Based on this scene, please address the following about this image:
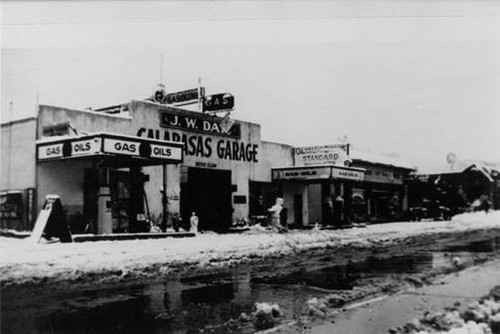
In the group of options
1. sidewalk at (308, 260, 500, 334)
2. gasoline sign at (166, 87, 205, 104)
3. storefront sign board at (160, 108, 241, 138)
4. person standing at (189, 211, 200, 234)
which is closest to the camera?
sidewalk at (308, 260, 500, 334)

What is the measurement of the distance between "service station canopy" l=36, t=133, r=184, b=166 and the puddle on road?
675 cm

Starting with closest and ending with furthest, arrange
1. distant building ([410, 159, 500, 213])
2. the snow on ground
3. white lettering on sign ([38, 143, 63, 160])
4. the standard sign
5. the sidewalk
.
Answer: the sidewalk
the snow on ground
white lettering on sign ([38, 143, 63, 160])
the standard sign
distant building ([410, 159, 500, 213])

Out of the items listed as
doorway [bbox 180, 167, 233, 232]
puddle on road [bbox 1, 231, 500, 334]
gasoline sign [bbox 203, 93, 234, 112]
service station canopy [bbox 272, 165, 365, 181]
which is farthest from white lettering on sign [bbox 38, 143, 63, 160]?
service station canopy [bbox 272, 165, 365, 181]

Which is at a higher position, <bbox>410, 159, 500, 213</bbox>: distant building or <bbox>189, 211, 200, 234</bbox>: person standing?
<bbox>410, 159, 500, 213</bbox>: distant building

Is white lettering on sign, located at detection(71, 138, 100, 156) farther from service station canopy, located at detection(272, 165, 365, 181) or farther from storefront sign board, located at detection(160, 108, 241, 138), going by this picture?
service station canopy, located at detection(272, 165, 365, 181)

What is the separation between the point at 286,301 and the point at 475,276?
4565 mm

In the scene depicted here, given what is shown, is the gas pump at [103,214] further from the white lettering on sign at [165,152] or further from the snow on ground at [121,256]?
the snow on ground at [121,256]

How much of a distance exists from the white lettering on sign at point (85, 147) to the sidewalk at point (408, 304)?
10.4 m

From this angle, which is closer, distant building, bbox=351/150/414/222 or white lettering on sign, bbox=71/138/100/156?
white lettering on sign, bbox=71/138/100/156

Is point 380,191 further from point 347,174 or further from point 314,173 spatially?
point 314,173

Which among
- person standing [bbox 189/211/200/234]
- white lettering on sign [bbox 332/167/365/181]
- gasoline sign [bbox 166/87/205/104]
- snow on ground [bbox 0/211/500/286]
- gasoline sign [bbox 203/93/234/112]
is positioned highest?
gasoline sign [bbox 166/87/205/104]

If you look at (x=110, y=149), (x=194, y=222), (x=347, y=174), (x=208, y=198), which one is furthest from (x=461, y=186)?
(x=110, y=149)

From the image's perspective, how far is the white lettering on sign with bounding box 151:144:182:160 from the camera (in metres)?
18.0

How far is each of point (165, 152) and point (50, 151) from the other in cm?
361
